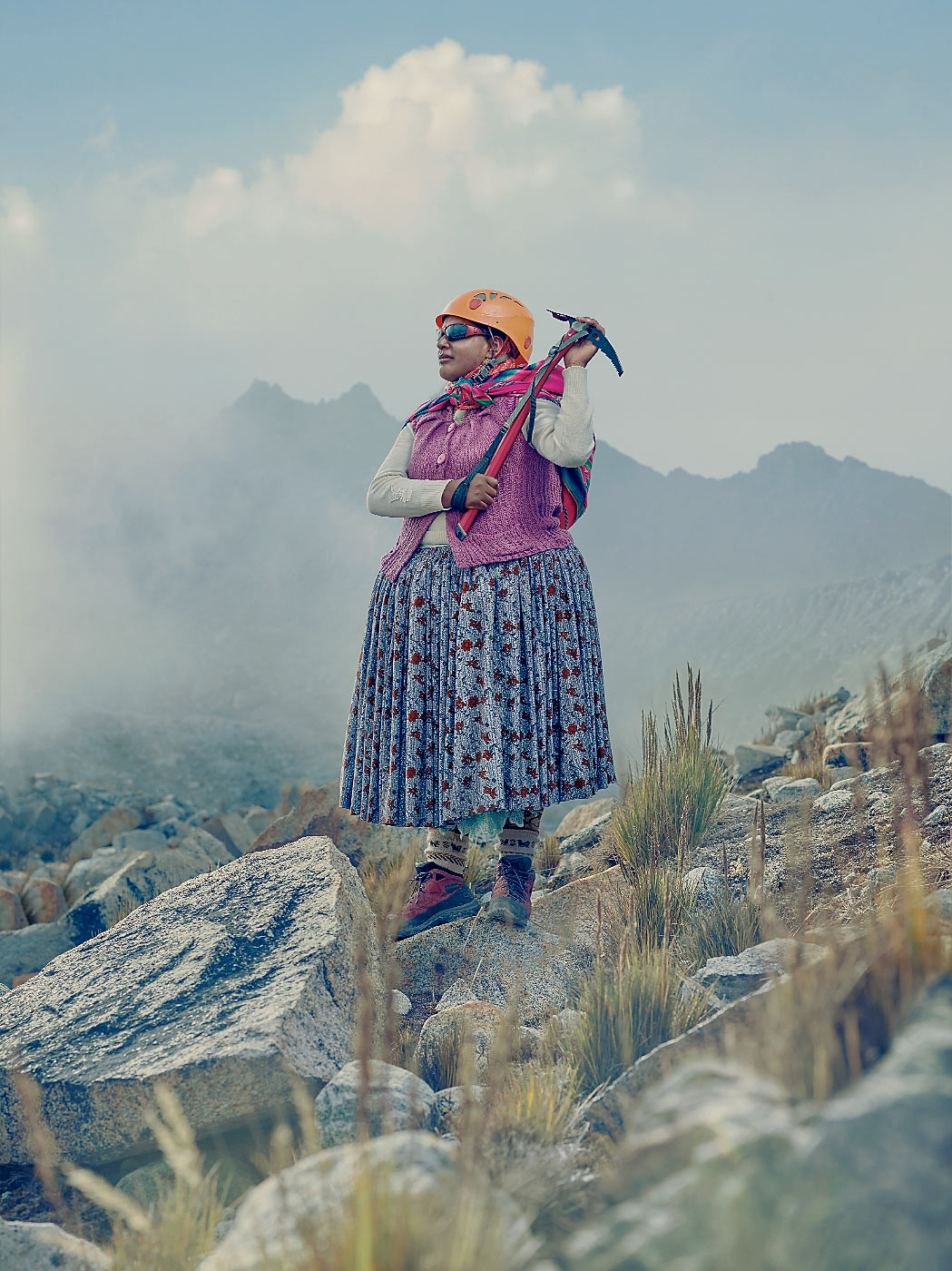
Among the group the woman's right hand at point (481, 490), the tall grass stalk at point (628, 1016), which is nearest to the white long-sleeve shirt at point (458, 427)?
the woman's right hand at point (481, 490)

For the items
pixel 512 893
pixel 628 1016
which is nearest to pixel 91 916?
pixel 512 893

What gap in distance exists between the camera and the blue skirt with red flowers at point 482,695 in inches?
146

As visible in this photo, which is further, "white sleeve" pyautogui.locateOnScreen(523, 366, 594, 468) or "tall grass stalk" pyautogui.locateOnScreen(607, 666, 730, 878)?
"tall grass stalk" pyautogui.locateOnScreen(607, 666, 730, 878)

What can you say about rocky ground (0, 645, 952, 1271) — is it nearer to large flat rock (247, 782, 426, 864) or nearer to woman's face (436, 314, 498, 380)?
large flat rock (247, 782, 426, 864)

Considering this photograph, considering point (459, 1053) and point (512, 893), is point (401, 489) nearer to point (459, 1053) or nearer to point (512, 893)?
point (512, 893)

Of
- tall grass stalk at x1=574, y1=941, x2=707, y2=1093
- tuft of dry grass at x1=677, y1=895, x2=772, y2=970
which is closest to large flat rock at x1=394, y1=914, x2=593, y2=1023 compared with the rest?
tuft of dry grass at x1=677, y1=895, x2=772, y2=970

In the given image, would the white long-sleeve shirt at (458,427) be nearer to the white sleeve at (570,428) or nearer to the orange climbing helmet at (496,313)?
the white sleeve at (570,428)

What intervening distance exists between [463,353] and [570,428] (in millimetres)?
596

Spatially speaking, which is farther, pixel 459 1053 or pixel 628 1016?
pixel 459 1053

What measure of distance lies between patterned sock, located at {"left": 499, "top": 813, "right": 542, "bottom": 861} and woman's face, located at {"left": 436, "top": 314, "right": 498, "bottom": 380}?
1.73 metres

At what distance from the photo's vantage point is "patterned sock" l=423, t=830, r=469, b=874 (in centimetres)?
409

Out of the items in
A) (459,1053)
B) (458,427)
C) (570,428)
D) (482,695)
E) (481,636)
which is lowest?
(459,1053)

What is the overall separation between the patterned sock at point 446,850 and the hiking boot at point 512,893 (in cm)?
22

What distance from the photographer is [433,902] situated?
4062mm
